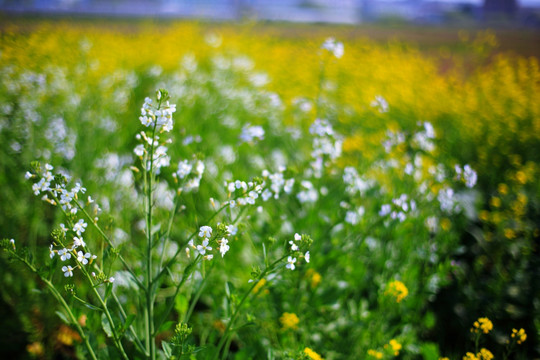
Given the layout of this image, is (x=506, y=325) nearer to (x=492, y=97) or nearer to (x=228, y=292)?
(x=228, y=292)

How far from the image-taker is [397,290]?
1570mm

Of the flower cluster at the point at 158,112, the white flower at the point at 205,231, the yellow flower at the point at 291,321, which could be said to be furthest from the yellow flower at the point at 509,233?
the flower cluster at the point at 158,112

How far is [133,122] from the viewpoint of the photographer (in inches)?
128

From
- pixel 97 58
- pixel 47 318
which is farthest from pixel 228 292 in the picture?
pixel 97 58

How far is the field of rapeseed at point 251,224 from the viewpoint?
3.91 feet

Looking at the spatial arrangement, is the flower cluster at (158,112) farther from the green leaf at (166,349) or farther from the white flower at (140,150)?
the green leaf at (166,349)

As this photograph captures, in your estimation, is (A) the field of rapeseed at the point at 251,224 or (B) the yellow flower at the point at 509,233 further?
(B) the yellow flower at the point at 509,233

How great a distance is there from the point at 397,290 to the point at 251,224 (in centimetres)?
78

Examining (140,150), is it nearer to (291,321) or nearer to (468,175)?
(291,321)

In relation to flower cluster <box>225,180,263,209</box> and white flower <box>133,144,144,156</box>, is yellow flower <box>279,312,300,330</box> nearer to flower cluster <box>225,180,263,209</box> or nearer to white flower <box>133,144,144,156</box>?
flower cluster <box>225,180,263,209</box>

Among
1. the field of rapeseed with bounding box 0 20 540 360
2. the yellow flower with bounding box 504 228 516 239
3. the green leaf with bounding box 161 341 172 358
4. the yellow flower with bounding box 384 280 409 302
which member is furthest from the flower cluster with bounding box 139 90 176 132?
the yellow flower with bounding box 504 228 516 239

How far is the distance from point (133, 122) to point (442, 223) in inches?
100

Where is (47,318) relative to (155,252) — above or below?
below

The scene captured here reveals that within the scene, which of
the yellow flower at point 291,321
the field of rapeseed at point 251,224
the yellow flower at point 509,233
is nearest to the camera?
the field of rapeseed at point 251,224
